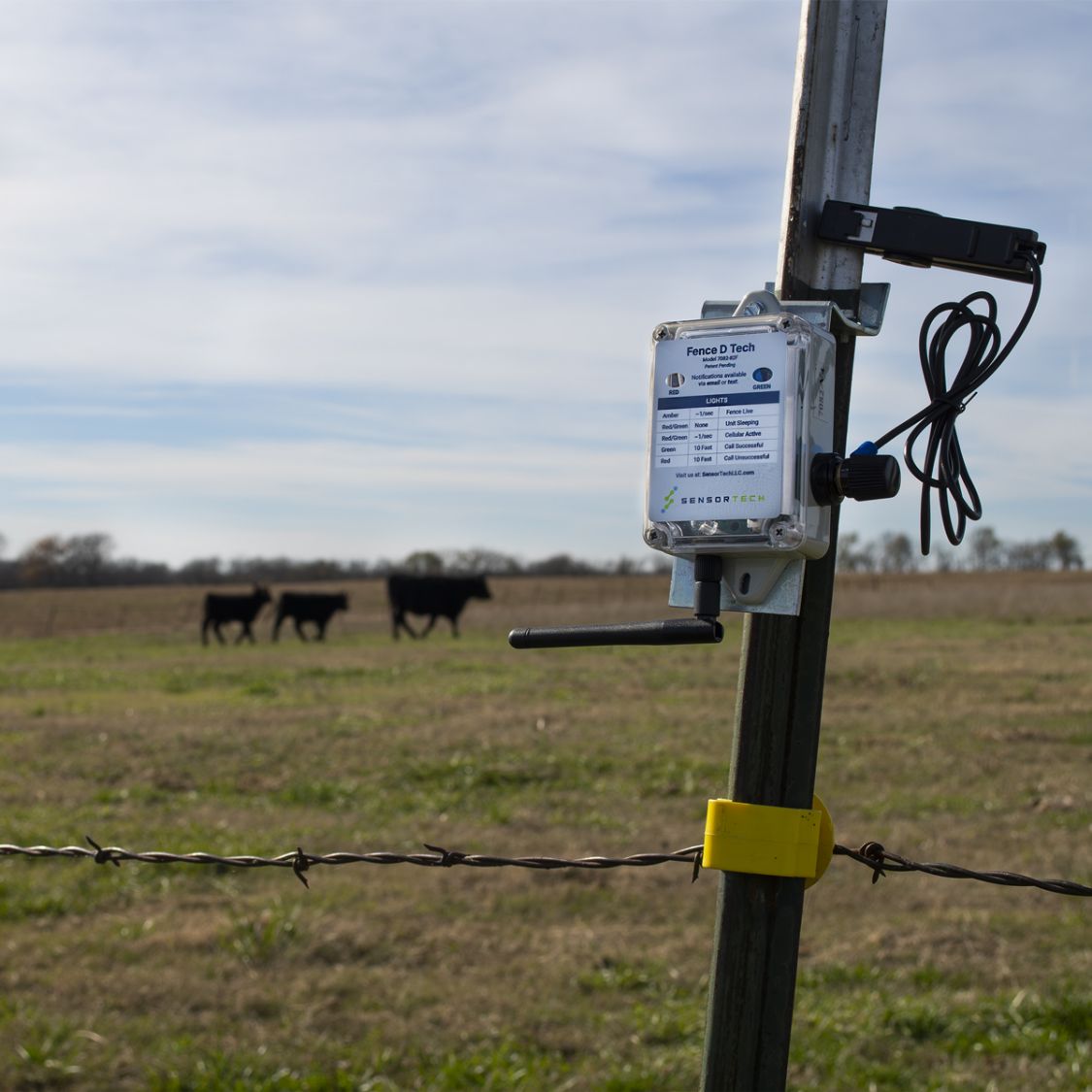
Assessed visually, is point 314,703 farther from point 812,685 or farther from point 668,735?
point 812,685

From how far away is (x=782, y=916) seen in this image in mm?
2109

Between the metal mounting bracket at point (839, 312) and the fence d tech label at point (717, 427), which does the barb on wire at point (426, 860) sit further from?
the metal mounting bracket at point (839, 312)

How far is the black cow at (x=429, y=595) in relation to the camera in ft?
111

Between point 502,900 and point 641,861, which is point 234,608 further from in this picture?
point 641,861

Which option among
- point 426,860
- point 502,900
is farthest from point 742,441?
point 502,900

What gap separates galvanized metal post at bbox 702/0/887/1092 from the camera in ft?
6.81

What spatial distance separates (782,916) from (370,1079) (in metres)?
3.03

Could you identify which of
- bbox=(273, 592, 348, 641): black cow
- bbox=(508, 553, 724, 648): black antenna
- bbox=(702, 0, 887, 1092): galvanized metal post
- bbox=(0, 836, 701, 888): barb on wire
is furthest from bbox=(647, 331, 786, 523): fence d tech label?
bbox=(273, 592, 348, 641): black cow

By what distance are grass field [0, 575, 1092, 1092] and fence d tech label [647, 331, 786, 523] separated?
3.34 m

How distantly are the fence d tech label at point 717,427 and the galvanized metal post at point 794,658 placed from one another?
0.25 meters

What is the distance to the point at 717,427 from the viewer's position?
6.23 feet

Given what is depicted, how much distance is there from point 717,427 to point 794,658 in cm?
43

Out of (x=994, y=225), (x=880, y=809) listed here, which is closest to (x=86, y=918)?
(x=880, y=809)

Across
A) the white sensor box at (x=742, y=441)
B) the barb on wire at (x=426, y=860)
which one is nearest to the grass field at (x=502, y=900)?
the barb on wire at (x=426, y=860)
